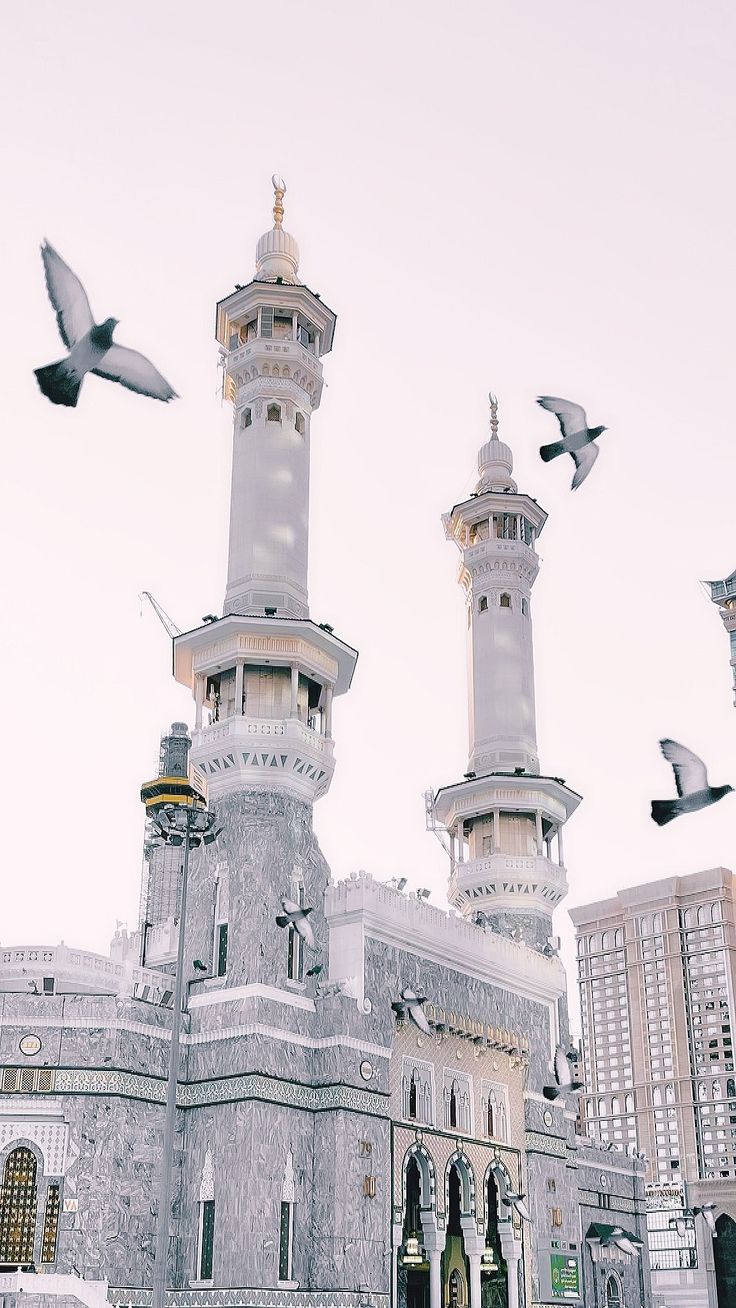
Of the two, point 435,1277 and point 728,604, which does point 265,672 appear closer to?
point 435,1277

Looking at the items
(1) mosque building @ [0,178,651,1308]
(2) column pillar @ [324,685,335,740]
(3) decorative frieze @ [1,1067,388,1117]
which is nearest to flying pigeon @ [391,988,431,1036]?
(1) mosque building @ [0,178,651,1308]

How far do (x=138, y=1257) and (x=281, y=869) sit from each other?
13.1m

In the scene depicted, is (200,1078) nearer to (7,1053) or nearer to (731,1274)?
(7,1053)

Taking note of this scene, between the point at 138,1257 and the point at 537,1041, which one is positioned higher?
the point at 537,1041

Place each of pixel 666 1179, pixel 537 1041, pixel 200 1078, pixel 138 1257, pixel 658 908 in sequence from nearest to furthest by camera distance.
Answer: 1. pixel 138 1257
2. pixel 200 1078
3. pixel 537 1041
4. pixel 666 1179
5. pixel 658 908

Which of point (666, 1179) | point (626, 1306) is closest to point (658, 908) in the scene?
point (666, 1179)

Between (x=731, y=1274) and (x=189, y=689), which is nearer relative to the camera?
(x=189, y=689)

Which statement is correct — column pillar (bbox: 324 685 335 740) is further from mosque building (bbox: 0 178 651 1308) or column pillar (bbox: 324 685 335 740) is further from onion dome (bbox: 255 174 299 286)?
onion dome (bbox: 255 174 299 286)

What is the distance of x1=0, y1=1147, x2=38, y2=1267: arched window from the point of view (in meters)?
41.0

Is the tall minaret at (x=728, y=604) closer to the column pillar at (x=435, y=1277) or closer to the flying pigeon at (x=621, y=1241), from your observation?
the flying pigeon at (x=621, y=1241)

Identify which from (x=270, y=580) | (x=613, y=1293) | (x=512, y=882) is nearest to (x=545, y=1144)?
(x=512, y=882)

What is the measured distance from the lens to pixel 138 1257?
41.6 metres

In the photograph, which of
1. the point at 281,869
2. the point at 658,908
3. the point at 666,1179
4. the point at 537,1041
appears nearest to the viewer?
the point at 281,869

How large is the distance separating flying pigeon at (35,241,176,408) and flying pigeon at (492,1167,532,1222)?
1583 inches
